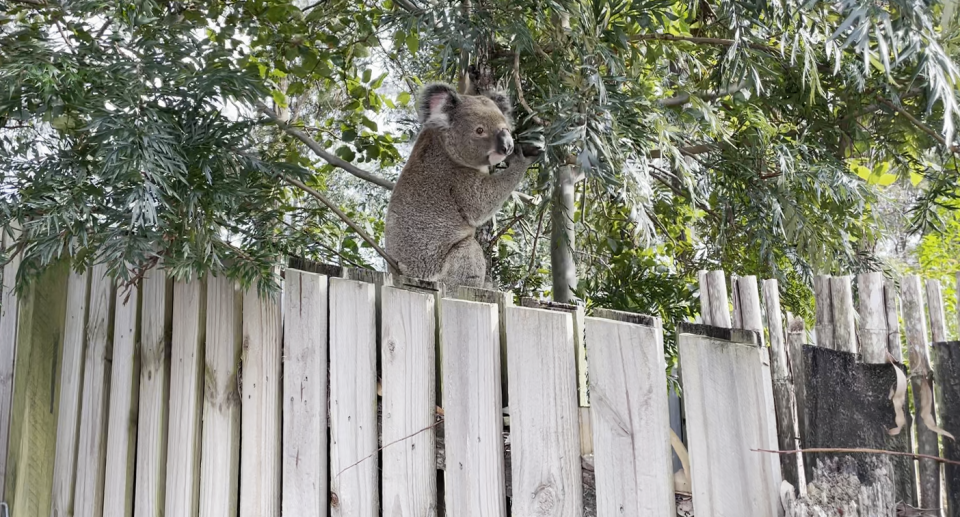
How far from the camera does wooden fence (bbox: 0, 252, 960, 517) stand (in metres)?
1.26

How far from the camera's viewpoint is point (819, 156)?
107 inches

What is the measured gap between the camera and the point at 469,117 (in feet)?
10.7

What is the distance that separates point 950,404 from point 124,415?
2136mm

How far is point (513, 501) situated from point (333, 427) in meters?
0.56

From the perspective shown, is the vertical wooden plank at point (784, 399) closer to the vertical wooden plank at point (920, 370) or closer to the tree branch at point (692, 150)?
the vertical wooden plank at point (920, 370)

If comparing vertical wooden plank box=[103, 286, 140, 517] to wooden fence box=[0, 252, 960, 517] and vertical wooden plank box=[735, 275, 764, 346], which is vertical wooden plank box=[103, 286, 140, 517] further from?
vertical wooden plank box=[735, 275, 764, 346]

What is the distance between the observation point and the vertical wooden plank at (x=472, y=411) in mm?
1606

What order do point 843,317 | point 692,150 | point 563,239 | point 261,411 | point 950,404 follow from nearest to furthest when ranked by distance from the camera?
point 950,404 < point 843,317 < point 261,411 < point 563,239 < point 692,150

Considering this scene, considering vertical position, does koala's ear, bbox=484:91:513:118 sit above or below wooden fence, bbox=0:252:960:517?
above

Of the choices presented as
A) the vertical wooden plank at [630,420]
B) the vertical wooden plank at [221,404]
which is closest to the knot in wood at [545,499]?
the vertical wooden plank at [630,420]

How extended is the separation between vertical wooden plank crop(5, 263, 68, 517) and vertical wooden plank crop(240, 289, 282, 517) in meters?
0.76

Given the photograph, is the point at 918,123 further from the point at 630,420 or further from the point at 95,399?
the point at 95,399

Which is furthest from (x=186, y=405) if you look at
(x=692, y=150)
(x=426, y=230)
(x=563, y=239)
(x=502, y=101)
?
(x=692, y=150)

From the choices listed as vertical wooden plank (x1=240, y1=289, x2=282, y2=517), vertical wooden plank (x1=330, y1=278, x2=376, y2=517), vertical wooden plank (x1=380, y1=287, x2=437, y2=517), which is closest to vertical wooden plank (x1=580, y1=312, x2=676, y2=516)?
vertical wooden plank (x1=380, y1=287, x2=437, y2=517)
